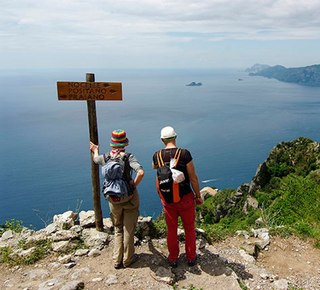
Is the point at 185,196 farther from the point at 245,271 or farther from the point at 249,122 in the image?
the point at 249,122

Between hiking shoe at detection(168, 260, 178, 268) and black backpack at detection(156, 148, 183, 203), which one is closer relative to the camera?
black backpack at detection(156, 148, 183, 203)

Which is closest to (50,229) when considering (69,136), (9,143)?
(69,136)

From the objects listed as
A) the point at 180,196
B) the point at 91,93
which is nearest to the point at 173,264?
the point at 180,196

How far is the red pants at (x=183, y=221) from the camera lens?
4.29 metres

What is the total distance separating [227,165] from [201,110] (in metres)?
61.5

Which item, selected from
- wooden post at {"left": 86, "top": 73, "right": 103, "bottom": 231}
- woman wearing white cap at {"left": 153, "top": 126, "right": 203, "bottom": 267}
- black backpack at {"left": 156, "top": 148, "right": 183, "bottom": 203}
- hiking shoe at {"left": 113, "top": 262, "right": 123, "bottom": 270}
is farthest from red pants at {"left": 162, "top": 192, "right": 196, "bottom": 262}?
wooden post at {"left": 86, "top": 73, "right": 103, "bottom": 231}

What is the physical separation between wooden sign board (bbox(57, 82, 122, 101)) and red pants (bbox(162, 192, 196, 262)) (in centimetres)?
193

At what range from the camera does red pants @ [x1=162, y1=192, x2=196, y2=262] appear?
429cm

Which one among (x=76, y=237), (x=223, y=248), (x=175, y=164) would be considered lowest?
(x=223, y=248)

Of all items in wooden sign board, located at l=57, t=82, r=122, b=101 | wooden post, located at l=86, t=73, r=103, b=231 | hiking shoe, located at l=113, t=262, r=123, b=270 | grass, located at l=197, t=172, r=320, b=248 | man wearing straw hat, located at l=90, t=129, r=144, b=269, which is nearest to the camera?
man wearing straw hat, located at l=90, t=129, r=144, b=269

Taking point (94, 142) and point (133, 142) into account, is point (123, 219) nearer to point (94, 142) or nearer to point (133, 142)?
point (94, 142)

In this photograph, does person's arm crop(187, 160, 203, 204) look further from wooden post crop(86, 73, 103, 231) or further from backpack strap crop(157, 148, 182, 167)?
wooden post crop(86, 73, 103, 231)

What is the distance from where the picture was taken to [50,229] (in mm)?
5785

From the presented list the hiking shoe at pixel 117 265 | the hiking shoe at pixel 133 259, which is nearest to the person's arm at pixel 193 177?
the hiking shoe at pixel 133 259
